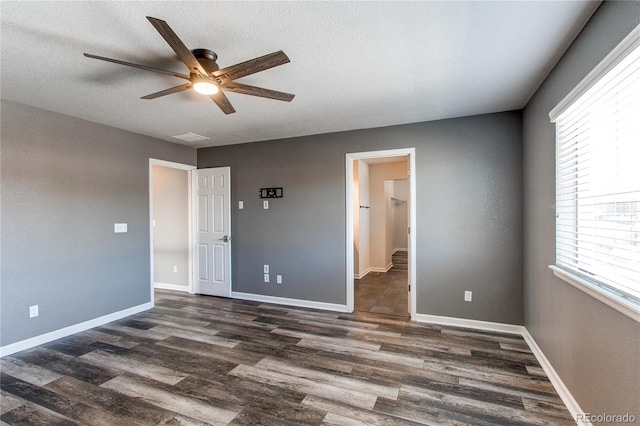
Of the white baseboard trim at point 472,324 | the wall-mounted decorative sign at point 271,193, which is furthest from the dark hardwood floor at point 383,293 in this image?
the wall-mounted decorative sign at point 271,193

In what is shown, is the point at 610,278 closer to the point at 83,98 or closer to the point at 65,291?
the point at 83,98

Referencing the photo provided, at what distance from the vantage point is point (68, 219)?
3.33m

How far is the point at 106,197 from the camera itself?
3.71 m

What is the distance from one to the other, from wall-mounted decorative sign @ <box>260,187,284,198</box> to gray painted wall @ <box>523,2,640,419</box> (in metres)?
3.12

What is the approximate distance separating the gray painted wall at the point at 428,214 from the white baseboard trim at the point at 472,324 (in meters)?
0.06

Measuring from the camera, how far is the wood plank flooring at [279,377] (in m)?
1.96

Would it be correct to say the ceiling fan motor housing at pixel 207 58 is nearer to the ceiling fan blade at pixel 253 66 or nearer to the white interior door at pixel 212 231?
the ceiling fan blade at pixel 253 66

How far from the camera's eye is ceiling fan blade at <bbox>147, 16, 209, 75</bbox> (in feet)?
4.65

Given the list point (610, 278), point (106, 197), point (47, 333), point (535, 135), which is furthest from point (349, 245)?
point (47, 333)

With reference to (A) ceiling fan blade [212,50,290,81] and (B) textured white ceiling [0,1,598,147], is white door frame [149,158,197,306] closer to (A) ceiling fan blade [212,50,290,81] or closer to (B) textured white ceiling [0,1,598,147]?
(B) textured white ceiling [0,1,598,147]

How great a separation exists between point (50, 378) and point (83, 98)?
255 centimetres

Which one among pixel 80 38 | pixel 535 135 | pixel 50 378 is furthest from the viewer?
pixel 535 135

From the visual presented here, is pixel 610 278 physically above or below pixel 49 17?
below

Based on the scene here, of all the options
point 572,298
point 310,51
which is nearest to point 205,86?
point 310,51
